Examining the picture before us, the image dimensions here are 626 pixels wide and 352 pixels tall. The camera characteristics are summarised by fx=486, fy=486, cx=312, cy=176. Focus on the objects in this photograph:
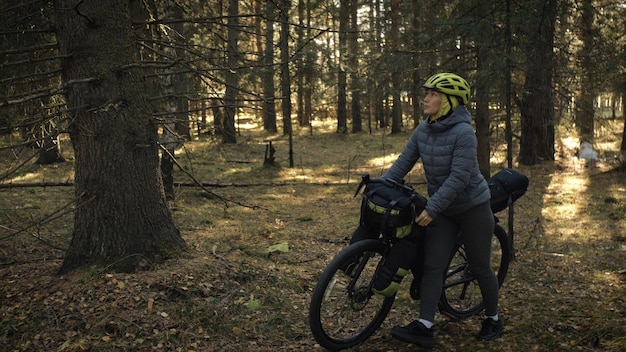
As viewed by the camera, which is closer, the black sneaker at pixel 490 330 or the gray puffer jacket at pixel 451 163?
the gray puffer jacket at pixel 451 163

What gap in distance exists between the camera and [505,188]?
173 inches

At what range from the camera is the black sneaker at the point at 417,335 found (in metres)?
3.89

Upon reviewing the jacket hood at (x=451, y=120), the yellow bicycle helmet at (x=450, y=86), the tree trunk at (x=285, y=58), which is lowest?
the jacket hood at (x=451, y=120)

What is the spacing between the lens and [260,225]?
894 centimetres

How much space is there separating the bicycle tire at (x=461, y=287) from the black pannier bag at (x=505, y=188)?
392 millimetres

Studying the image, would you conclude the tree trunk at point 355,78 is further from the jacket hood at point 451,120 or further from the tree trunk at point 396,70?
the jacket hood at point 451,120

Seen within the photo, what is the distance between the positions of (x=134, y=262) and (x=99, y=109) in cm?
155

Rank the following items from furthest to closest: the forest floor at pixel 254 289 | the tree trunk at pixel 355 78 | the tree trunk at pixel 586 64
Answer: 1. the tree trunk at pixel 355 78
2. the tree trunk at pixel 586 64
3. the forest floor at pixel 254 289

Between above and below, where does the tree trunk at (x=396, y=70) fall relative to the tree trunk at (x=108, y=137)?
above

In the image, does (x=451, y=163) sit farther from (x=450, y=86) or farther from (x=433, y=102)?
(x=450, y=86)

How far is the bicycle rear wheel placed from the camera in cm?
372

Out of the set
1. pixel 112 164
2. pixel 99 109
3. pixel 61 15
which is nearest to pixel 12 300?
pixel 112 164

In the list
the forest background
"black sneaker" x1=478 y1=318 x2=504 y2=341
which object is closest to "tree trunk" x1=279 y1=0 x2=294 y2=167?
the forest background

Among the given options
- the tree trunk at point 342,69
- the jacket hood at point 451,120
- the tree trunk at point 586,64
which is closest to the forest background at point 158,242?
the jacket hood at point 451,120
